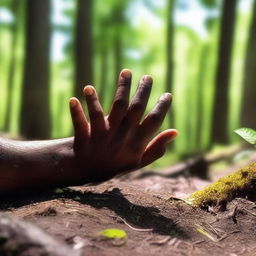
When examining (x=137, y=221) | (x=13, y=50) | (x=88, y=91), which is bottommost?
(x=137, y=221)

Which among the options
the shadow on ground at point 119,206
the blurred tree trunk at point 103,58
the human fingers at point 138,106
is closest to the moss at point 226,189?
the shadow on ground at point 119,206

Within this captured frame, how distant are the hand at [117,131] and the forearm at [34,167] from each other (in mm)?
76

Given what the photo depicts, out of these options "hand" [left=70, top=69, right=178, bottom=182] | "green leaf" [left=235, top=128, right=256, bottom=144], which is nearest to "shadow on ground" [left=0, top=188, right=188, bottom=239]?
"hand" [left=70, top=69, right=178, bottom=182]

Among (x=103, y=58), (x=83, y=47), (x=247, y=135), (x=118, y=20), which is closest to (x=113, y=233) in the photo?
(x=247, y=135)

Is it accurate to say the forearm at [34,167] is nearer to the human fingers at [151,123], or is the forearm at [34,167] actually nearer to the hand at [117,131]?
the hand at [117,131]

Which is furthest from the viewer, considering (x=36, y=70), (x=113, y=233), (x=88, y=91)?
(x=36, y=70)

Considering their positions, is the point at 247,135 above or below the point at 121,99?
below

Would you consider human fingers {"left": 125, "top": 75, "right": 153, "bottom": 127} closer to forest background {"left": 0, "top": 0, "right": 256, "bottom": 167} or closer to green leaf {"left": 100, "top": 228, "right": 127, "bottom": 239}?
green leaf {"left": 100, "top": 228, "right": 127, "bottom": 239}

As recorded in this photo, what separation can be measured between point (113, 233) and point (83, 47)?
10.3m

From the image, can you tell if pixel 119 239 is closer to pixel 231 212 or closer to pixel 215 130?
pixel 231 212

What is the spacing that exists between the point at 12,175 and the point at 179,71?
85.3 feet

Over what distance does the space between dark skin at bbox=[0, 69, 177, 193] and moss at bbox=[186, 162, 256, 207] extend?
1.70ft

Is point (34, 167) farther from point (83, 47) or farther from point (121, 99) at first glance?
point (83, 47)

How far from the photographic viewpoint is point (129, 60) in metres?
23.0
